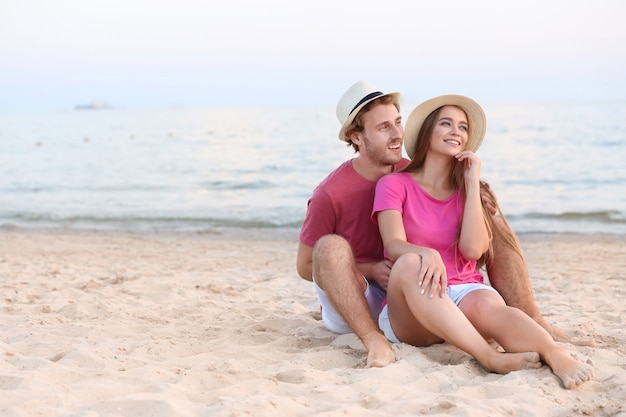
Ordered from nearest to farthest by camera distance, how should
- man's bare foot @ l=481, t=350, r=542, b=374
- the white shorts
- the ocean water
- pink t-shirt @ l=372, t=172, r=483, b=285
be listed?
man's bare foot @ l=481, t=350, r=542, b=374 → the white shorts → pink t-shirt @ l=372, t=172, r=483, b=285 → the ocean water

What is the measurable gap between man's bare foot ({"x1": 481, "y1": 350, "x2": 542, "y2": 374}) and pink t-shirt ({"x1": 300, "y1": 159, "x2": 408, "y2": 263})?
3.31 ft

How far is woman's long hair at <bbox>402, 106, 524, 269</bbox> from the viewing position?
4.05 metres

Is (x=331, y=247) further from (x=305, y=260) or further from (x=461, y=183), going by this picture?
(x=461, y=183)

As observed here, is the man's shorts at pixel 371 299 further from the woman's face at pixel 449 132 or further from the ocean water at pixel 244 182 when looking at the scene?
the ocean water at pixel 244 182

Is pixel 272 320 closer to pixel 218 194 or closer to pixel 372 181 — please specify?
pixel 372 181

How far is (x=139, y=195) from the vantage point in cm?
1642

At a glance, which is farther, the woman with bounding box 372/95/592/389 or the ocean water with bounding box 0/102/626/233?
the ocean water with bounding box 0/102/626/233

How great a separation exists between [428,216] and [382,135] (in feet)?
1.78

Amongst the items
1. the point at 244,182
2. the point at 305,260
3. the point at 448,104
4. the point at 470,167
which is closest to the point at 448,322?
the point at 470,167

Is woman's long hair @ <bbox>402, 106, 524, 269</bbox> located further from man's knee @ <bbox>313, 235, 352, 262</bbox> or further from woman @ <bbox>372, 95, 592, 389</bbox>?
man's knee @ <bbox>313, 235, 352, 262</bbox>

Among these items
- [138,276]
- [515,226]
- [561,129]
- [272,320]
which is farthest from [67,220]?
[561,129]

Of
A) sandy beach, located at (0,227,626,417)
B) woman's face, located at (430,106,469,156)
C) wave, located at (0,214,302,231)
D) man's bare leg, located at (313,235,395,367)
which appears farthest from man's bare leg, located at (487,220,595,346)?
wave, located at (0,214,302,231)

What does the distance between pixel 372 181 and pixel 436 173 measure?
0.38 meters

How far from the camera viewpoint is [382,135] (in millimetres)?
4113
